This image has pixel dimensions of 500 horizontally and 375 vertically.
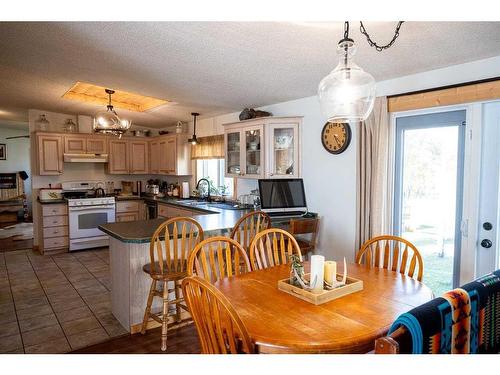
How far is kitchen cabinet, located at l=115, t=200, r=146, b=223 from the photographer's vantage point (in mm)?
6059

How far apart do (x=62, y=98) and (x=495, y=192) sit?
5.45m

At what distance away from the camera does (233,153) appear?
4.58m

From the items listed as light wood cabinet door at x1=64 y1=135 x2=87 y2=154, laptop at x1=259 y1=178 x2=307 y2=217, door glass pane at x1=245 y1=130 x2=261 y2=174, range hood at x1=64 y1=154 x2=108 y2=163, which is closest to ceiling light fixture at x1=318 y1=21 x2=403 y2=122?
laptop at x1=259 y1=178 x2=307 y2=217

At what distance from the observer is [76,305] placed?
11.0 feet

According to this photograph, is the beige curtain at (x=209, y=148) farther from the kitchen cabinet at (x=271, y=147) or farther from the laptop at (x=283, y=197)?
the laptop at (x=283, y=197)

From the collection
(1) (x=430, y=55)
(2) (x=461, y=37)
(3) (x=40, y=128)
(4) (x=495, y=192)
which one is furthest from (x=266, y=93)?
(3) (x=40, y=128)

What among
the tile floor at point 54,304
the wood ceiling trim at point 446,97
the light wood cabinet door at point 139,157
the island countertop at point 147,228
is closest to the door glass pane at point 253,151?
the island countertop at point 147,228

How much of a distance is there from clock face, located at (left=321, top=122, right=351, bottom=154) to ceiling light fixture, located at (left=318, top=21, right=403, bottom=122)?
5.74ft

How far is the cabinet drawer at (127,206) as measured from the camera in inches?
238

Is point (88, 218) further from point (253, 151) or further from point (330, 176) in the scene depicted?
point (330, 176)

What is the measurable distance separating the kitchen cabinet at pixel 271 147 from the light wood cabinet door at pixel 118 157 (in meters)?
3.17

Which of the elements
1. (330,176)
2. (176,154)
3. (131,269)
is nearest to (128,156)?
(176,154)

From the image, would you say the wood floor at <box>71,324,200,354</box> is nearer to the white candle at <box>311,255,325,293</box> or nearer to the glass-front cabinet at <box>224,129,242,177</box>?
the white candle at <box>311,255,325,293</box>
